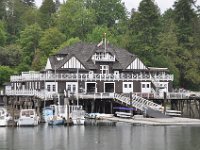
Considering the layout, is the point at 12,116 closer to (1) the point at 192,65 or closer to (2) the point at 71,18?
(1) the point at 192,65

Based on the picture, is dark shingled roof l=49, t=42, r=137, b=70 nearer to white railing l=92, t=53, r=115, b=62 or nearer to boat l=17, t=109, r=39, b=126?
white railing l=92, t=53, r=115, b=62

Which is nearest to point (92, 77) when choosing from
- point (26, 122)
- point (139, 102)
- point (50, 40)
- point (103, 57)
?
point (103, 57)

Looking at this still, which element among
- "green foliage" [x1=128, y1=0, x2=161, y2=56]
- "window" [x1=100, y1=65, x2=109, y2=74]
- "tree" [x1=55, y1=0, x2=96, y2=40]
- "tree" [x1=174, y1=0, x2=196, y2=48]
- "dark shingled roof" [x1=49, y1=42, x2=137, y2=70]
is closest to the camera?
"dark shingled roof" [x1=49, y1=42, x2=137, y2=70]

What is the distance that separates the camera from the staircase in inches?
3027

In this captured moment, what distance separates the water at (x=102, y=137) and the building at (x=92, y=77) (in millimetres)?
12405

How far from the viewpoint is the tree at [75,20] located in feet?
409

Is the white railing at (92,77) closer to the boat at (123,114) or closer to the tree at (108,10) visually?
the boat at (123,114)

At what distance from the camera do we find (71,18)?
12538cm

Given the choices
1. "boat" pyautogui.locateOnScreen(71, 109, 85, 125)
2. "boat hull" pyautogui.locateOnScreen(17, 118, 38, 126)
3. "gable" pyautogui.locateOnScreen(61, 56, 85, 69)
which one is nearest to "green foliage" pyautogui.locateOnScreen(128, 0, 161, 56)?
"gable" pyautogui.locateOnScreen(61, 56, 85, 69)

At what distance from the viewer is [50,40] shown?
117625 millimetres

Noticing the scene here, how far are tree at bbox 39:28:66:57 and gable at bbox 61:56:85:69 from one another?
28.2 metres

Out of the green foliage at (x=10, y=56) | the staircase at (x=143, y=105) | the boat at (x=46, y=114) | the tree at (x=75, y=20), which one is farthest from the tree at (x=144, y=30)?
the boat at (x=46, y=114)

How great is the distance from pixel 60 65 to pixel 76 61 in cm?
237

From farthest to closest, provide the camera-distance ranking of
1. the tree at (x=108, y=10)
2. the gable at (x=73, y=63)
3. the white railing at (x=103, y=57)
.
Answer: the tree at (x=108, y=10)
the white railing at (x=103, y=57)
the gable at (x=73, y=63)
